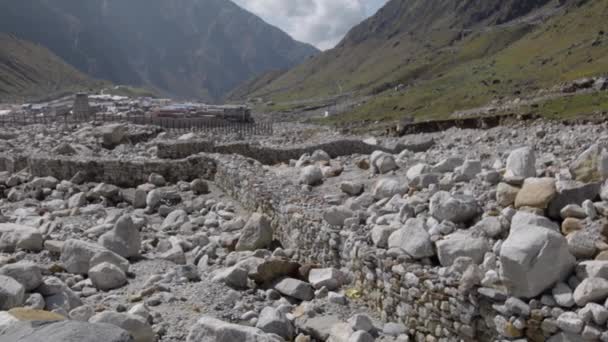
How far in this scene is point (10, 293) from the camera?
7.58 metres

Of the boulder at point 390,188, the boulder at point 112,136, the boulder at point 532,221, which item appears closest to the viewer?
the boulder at point 532,221

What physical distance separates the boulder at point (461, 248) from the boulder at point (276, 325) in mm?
2283

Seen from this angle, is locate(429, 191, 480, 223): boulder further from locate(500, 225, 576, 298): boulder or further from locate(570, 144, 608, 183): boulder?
locate(500, 225, 576, 298): boulder

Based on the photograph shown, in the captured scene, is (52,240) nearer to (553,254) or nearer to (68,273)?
(68,273)

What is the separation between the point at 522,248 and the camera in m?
6.35

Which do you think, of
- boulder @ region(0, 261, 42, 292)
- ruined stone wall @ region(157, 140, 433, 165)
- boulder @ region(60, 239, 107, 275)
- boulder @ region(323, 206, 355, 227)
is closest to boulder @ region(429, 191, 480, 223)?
boulder @ region(323, 206, 355, 227)

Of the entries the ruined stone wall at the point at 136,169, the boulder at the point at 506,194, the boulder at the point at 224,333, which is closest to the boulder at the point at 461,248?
the boulder at the point at 506,194

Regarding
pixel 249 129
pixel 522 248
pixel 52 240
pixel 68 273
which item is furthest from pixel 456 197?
pixel 249 129

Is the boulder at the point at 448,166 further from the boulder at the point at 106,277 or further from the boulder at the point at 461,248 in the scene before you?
the boulder at the point at 106,277

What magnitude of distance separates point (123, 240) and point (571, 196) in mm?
8429

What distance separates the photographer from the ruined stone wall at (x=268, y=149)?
24.7m

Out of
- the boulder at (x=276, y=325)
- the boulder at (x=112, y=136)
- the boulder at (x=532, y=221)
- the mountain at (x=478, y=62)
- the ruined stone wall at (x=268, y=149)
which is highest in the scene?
the mountain at (x=478, y=62)

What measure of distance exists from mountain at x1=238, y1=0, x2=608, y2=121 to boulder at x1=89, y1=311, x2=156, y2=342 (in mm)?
60571

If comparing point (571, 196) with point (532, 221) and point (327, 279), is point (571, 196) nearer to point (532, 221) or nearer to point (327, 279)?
point (532, 221)
